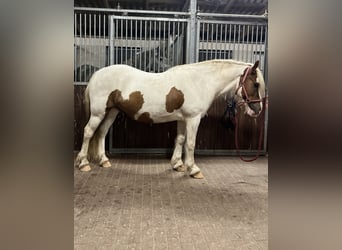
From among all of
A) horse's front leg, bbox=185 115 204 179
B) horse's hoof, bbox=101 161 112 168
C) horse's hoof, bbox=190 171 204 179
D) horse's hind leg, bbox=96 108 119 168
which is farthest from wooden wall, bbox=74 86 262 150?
horse's hoof, bbox=190 171 204 179

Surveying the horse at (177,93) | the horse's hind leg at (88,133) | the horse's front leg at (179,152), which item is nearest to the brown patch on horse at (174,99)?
the horse at (177,93)

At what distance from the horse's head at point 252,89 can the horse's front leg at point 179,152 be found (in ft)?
2.05

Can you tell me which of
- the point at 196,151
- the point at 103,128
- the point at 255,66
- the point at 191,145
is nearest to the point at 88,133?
the point at 103,128

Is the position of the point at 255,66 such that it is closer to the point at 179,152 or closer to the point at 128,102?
the point at 179,152

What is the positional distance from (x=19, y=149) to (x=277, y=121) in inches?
→ 17.2

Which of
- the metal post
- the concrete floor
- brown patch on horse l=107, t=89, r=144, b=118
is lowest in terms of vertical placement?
the concrete floor

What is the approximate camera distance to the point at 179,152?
309 cm

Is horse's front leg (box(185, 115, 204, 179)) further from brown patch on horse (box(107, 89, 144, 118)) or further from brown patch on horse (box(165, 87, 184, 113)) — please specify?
brown patch on horse (box(107, 89, 144, 118))

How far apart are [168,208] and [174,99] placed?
1089 mm

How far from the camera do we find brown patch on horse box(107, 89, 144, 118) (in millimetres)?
2910

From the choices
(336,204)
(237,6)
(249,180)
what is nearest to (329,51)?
(336,204)

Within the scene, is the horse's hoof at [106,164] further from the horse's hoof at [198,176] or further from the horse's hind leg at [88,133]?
the horse's hoof at [198,176]

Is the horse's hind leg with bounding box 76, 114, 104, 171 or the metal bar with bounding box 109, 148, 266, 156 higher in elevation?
the horse's hind leg with bounding box 76, 114, 104, 171

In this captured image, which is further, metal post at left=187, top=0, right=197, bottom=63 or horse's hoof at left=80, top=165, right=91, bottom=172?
metal post at left=187, top=0, right=197, bottom=63
